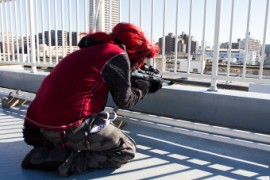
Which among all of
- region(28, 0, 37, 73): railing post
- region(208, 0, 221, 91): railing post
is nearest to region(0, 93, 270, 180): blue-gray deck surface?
region(208, 0, 221, 91): railing post

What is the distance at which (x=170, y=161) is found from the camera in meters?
2.38

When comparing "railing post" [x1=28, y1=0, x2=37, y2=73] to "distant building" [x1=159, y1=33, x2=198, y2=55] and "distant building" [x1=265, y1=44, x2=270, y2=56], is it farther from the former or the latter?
"distant building" [x1=265, y1=44, x2=270, y2=56]

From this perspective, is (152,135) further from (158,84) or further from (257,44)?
(257,44)

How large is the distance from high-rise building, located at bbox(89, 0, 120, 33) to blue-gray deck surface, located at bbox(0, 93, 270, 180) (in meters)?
1.61

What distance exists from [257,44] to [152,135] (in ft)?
5.01

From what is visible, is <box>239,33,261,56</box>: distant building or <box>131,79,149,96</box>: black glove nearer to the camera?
<box>131,79,149,96</box>: black glove

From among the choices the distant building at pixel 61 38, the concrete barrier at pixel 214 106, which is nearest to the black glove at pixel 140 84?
the concrete barrier at pixel 214 106

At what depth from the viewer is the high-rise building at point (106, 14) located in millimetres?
3791

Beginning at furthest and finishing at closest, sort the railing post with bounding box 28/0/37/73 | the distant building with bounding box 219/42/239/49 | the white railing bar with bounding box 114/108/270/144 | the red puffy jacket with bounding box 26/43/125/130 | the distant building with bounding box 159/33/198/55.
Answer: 1. the railing post with bounding box 28/0/37/73
2. the distant building with bounding box 159/33/198/55
3. the distant building with bounding box 219/42/239/49
4. the white railing bar with bounding box 114/108/270/144
5. the red puffy jacket with bounding box 26/43/125/130

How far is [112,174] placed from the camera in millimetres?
2141

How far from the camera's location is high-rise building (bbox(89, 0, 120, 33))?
379cm

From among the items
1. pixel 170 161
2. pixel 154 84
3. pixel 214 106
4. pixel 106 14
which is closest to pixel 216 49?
pixel 214 106

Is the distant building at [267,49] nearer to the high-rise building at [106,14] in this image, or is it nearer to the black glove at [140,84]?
the black glove at [140,84]

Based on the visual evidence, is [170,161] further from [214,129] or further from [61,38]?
[61,38]
